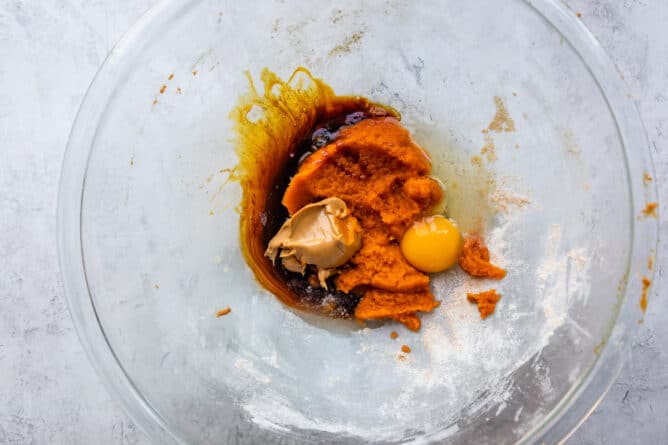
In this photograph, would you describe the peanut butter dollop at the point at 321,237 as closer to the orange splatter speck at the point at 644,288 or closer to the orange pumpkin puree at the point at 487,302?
the orange pumpkin puree at the point at 487,302

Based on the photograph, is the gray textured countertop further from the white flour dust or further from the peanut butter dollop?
the peanut butter dollop

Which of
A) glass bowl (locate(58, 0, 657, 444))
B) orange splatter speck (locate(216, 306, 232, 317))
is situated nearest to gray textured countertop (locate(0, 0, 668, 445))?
glass bowl (locate(58, 0, 657, 444))

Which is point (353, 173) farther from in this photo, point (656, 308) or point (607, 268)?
point (656, 308)

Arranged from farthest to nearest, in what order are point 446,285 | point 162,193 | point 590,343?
point 446,285
point 162,193
point 590,343

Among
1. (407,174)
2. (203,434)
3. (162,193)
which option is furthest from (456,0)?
(203,434)

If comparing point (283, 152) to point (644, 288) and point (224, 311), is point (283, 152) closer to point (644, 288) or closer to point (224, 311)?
point (224, 311)

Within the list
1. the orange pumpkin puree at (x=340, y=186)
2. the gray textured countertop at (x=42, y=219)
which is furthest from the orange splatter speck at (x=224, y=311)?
the gray textured countertop at (x=42, y=219)
